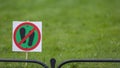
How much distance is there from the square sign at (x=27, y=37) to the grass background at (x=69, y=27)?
3.14 feet

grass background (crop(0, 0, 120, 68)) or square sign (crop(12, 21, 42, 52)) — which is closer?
square sign (crop(12, 21, 42, 52))

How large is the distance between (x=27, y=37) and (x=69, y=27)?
6.03 meters

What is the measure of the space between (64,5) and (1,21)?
412 cm

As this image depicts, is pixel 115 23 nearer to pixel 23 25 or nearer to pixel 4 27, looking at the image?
pixel 4 27

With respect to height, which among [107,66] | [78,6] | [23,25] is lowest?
[107,66]

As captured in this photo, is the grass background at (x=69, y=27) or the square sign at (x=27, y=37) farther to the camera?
the grass background at (x=69, y=27)

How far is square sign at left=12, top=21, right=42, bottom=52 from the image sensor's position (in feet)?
25.8

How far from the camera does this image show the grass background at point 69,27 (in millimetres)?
9938

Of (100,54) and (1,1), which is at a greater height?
(1,1)

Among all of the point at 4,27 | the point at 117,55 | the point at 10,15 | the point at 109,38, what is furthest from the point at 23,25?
the point at 10,15

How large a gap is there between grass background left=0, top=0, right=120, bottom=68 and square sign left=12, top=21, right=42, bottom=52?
0.96m

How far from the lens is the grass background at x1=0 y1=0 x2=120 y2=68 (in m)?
9.94

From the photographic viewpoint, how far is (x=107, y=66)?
882 centimetres

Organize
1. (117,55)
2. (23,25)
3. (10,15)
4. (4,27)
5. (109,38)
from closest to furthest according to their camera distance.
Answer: (23,25) < (117,55) < (109,38) < (4,27) < (10,15)
